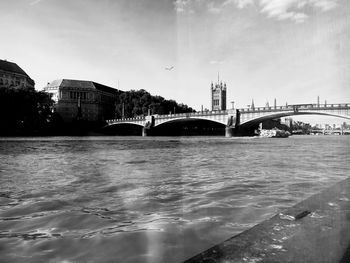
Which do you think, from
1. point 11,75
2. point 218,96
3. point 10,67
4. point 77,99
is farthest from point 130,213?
point 218,96

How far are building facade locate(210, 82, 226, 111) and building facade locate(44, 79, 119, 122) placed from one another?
42.8 meters

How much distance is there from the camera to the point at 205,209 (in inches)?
182

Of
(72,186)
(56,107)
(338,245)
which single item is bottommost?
(72,186)

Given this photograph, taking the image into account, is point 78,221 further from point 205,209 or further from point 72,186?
point 72,186

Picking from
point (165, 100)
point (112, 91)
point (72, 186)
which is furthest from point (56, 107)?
point (72, 186)

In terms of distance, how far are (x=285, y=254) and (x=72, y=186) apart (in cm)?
552

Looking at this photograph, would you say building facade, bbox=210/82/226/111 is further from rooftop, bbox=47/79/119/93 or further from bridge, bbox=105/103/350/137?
bridge, bbox=105/103/350/137

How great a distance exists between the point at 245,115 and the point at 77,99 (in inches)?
2370

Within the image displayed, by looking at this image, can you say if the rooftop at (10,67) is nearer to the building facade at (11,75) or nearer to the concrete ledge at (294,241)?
the building facade at (11,75)

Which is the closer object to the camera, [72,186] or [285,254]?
[285,254]

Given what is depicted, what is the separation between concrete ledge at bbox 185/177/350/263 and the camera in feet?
5.72

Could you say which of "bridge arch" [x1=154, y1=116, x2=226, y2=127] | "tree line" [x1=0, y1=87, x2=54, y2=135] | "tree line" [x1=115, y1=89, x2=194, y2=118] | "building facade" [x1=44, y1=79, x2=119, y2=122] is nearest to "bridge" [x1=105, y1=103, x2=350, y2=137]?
"bridge arch" [x1=154, y1=116, x2=226, y2=127]

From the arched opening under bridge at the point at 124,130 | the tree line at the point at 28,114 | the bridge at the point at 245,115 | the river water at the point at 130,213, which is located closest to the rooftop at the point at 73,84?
the arched opening under bridge at the point at 124,130

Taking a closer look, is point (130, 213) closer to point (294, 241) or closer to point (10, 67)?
point (294, 241)
